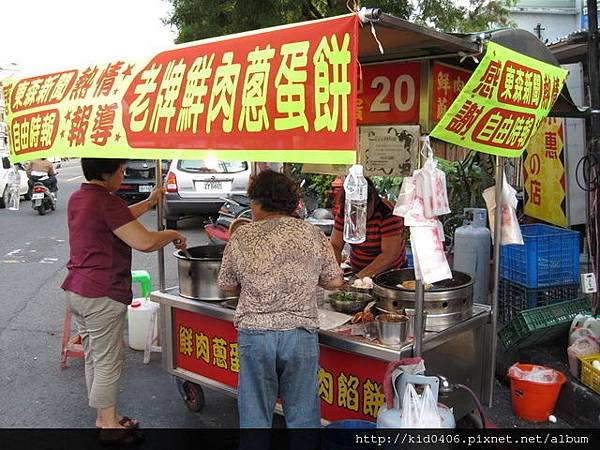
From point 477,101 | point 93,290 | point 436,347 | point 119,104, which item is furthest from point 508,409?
point 119,104

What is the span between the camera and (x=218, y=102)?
2.65 metres

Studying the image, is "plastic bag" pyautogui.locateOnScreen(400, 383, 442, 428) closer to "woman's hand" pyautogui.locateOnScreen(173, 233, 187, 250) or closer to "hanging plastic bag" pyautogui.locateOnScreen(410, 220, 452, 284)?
"hanging plastic bag" pyautogui.locateOnScreen(410, 220, 452, 284)

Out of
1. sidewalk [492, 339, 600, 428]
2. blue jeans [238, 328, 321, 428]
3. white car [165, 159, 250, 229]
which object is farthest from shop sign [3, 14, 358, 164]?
white car [165, 159, 250, 229]

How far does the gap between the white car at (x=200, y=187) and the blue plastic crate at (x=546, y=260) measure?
21.6 ft

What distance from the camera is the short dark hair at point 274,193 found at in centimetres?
286

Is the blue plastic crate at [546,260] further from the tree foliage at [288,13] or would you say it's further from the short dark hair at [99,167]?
the tree foliage at [288,13]

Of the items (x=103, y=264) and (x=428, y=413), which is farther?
(x=103, y=264)

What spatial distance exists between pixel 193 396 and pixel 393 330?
1.83 meters

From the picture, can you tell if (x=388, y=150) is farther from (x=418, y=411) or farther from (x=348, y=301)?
(x=418, y=411)

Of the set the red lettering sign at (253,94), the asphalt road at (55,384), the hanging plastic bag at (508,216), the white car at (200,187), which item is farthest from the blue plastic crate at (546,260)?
the white car at (200,187)

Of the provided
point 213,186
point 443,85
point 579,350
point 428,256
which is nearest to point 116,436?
point 428,256

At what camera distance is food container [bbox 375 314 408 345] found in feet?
9.68

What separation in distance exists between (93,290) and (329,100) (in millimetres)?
1982

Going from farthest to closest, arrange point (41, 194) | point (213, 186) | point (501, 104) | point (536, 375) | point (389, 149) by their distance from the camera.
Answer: point (41, 194) < point (213, 186) < point (536, 375) < point (389, 149) < point (501, 104)
